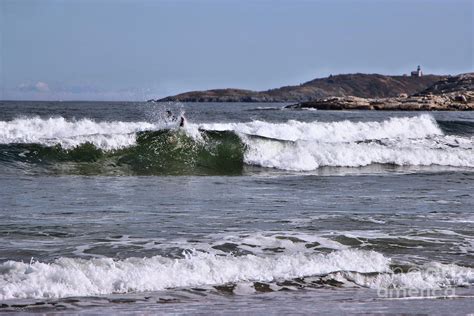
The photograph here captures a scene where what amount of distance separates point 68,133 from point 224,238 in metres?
18.7

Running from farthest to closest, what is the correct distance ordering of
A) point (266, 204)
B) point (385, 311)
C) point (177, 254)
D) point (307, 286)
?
point (266, 204) < point (177, 254) < point (307, 286) < point (385, 311)

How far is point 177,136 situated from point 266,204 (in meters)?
11.5

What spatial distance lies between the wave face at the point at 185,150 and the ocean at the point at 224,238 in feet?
0.50

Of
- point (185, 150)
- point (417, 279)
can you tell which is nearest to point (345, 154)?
point (185, 150)

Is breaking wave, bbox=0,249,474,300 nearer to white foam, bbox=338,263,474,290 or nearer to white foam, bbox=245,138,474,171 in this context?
white foam, bbox=338,263,474,290

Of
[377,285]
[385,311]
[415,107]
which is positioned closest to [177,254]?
[377,285]

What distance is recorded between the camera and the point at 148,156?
923 inches

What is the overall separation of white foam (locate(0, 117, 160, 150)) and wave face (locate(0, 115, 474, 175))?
0.08 feet

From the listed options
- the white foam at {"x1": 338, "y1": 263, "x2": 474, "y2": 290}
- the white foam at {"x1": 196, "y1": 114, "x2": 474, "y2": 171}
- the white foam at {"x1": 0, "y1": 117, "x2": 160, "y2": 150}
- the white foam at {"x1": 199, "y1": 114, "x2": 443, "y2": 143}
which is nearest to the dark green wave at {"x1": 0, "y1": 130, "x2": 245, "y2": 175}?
the white foam at {"x1": 0, "y1": 117, "x2": 160, "y2": 150}

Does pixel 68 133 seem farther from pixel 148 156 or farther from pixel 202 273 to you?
pixel 202 273

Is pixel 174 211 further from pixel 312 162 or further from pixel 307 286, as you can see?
pixel 312 162

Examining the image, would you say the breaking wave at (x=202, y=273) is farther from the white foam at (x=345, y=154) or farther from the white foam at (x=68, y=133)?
the white foam at (x=68, y=133)

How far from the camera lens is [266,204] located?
14070 mm

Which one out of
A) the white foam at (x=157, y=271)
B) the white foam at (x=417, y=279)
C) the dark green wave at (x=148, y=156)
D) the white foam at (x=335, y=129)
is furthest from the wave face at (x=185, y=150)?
the white foam at (x=417, y=279)
